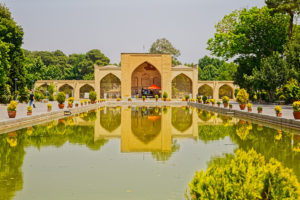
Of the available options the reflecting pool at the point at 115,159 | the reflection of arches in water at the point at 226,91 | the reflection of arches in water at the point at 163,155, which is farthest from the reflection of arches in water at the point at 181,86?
the reflection of arches in water at the point at 163,155

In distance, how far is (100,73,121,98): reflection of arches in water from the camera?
39188 mm

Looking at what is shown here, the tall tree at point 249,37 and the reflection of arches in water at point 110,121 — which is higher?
the tall tree at point 249,37

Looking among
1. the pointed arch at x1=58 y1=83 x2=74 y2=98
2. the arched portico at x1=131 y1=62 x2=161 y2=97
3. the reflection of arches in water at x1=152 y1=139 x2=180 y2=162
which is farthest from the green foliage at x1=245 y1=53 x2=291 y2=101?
the pointed arch at x1=58 y1=83 x2=74 y2=98

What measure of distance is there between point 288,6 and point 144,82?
22.3 m

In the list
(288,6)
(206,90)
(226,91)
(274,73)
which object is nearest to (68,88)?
(206,90)

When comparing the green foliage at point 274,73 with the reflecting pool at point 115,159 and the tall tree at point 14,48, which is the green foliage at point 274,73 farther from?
the tall tree at point 14,48

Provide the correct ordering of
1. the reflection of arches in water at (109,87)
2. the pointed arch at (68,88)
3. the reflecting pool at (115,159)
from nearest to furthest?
the reflecting pool at (115,159)
the reflection of arches in water at (109,87)
the pointed arch at (68,88)

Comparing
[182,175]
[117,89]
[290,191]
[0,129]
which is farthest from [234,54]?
[290,191]

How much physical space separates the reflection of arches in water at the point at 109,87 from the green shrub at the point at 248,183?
122 ft

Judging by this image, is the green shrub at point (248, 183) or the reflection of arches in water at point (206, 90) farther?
the reflection of arches in water at point (206, 90)

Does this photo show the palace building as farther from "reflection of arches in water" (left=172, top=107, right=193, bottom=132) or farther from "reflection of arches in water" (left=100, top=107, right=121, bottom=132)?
"reflection of arches in water" (left=172, top=107, right=193, bottom=132)

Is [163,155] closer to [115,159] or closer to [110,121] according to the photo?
[115,159]

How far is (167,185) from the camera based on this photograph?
378cm

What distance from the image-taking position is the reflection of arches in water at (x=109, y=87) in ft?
129
